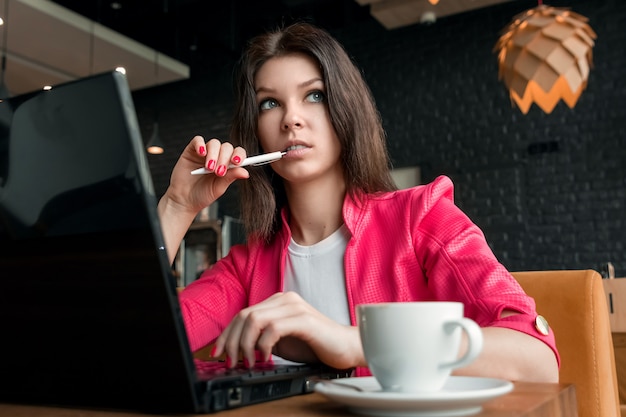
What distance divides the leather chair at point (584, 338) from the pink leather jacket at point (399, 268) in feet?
0.64

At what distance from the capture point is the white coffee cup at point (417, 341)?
45 centimetres

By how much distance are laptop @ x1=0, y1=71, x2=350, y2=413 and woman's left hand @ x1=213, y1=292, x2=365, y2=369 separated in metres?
0.10

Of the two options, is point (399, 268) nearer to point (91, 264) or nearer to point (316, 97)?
point (316, 97)

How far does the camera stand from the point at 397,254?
3.52 ft

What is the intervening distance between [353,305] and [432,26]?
498 cm

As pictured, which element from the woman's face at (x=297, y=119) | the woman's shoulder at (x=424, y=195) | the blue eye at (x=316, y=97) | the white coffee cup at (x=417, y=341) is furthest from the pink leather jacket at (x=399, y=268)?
the white coffee cup at (x=417, y=341)

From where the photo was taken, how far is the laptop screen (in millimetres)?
430

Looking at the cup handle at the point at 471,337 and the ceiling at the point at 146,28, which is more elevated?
the ceiling at the point at 146,28

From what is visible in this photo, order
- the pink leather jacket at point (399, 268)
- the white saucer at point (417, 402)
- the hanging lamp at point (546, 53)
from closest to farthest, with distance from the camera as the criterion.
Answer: the white saucer at point (417, 402)
the pink leather jacket at point (399, 268)
the hanging lamp at point (546, 53)

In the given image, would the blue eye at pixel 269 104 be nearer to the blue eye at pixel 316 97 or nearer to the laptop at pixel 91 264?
the blue eye at pixel 316 97

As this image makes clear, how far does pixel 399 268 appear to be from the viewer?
3.50 ft

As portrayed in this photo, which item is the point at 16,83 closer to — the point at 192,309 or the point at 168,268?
the point at 192,309

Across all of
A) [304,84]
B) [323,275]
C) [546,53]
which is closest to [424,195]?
[323,275]

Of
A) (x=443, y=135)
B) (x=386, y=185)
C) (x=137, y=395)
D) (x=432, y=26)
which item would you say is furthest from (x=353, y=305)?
(x=432, y=26)
